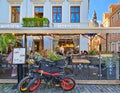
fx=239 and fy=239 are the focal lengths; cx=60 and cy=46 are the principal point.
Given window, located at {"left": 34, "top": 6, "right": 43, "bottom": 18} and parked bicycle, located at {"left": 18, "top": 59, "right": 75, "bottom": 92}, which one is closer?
parked bicycle, located at {"left": 18, "top": 59, "right": 75, "bottom": 92}

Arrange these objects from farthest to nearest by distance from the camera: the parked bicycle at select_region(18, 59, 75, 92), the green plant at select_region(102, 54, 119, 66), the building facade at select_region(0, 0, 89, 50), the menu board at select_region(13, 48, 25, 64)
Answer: the building facade at select_region(0, 0, 89, 50), the green plant at select_region(102, 54, 119, 66), the menu board at select_region(13, 48, 25, 64), the parked bicycle at select_region(18, 59, 75, 92)

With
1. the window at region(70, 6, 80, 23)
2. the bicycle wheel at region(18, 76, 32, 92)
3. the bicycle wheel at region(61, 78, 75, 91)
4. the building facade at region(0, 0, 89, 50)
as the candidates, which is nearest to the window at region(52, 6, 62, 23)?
the building facade at region(0, 0, 89, 50)

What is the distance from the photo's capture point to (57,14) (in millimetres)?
26797

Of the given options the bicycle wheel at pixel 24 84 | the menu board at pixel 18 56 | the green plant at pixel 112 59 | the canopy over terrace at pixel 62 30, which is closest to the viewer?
the bicycle wheel at pixel 24 84

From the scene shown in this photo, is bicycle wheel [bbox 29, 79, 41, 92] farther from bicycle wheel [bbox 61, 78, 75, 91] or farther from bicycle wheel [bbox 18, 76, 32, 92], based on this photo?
Result: bicycle wheel [bbox 61, 78, 75, 91]

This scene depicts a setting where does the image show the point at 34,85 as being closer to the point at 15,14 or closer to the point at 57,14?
the point at 57,14

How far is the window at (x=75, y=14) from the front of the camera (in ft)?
87.3

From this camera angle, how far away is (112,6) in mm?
49125

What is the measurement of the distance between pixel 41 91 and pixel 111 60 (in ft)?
11.4

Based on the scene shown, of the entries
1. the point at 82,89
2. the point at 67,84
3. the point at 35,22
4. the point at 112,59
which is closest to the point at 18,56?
the point at 67,84

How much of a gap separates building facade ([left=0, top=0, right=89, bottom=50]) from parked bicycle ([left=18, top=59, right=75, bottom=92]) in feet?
59.6

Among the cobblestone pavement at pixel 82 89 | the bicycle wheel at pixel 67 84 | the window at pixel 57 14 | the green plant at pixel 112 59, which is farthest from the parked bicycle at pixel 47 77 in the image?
the window at pixel 57 14

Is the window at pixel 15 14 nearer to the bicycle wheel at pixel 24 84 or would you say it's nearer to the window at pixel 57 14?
the window at pixel 57 14

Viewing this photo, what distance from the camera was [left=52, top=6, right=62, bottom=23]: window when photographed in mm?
26656
